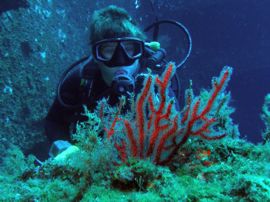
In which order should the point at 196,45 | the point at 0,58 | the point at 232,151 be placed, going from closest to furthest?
the point at 232,151 < the point at 0,58 < the point at 196,45

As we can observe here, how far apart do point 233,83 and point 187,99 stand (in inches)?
574

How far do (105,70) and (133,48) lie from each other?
54 centimetres

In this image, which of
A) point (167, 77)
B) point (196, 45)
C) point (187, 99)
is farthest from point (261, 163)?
point (196, 45)

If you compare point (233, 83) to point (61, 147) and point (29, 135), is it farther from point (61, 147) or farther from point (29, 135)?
point (61, 147)

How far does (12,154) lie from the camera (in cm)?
280

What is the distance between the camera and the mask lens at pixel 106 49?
4.05m

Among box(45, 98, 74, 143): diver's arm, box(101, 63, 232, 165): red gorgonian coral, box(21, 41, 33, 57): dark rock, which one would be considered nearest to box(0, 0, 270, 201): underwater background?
box(21, 41, 33, 57): dark rock

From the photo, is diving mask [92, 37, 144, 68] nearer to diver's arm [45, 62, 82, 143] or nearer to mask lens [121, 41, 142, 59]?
mask lens [121, 41, 142, 59]

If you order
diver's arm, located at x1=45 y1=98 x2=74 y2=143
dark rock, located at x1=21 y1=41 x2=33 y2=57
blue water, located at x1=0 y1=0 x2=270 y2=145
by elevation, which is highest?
blue water, located at x1=0 y1=0 x2=270 y2=145

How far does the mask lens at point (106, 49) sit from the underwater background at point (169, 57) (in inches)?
71.9

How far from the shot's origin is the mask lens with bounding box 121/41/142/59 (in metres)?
4.09

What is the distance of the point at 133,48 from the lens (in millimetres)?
4172

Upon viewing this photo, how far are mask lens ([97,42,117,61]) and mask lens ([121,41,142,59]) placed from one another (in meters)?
0.18

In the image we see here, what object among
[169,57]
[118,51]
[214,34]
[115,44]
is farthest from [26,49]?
[214,34]
